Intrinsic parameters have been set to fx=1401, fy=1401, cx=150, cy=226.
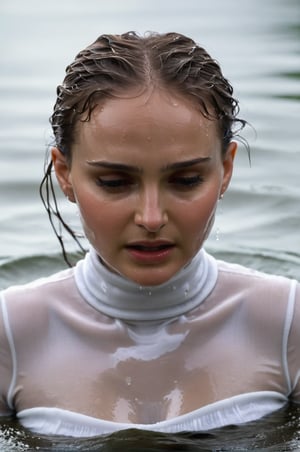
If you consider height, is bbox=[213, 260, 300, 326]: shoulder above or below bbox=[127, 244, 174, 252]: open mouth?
below

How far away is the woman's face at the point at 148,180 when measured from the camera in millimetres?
3271

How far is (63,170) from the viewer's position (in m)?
3.56

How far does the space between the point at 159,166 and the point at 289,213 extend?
2.92m

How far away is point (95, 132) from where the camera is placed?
334 centimetres

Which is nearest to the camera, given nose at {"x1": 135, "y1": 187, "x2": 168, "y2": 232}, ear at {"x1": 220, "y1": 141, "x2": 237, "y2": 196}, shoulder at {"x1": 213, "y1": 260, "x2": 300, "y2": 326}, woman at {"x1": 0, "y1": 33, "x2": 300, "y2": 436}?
nose at {"x1": 135, "y1": 187, "x2": 168, "y2": 232}

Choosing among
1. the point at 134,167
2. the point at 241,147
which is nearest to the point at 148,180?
the point at 134,167

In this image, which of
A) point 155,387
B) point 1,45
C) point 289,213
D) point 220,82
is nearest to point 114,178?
point 220,82

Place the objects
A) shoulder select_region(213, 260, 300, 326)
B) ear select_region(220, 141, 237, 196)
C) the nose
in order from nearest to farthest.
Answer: the nose → ear select_region(220, 141, 237, 196) → shoulder select_region(213, 260, 300, 326)

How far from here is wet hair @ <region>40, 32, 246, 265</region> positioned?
3.36 meters

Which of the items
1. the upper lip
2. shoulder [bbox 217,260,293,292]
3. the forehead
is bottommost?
shoulder [bbox 217,260,293,292]

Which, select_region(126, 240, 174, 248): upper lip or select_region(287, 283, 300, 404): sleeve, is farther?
select_region(287, 283, 300, 404): sleeve

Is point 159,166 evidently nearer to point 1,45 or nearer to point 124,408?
point 124,408

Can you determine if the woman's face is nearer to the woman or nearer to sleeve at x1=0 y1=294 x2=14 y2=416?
the woman

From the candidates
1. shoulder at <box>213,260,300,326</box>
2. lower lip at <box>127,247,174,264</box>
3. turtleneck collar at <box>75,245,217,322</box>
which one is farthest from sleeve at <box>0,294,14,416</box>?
shoulder at <box>213,260,300,326</box>
